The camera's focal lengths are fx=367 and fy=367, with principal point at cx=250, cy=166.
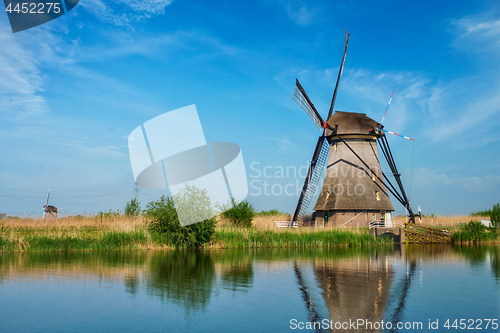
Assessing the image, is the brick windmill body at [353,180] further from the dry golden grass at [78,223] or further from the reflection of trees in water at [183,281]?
the reflection of trees in water at [183,281]

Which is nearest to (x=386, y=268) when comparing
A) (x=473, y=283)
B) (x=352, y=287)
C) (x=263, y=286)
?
(x=473, y=283)

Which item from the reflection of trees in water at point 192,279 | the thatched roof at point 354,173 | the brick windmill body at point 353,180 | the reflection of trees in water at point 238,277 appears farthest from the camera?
the thatched roof at point 354,173

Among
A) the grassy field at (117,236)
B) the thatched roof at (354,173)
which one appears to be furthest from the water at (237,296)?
the thatched roof at (354,173)

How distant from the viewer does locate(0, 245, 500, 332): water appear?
6.65 m

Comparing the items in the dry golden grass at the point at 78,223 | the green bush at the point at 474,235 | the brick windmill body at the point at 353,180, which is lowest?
the green bush at the point at 474,235

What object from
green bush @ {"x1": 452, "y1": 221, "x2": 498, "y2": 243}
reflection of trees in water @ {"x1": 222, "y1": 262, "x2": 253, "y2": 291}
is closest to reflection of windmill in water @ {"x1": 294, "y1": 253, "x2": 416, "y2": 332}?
reflection of trees in water @ {"x1": 222, "y1": 262, "x2": 253, "y2": 291}

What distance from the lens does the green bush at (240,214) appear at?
1112 inches

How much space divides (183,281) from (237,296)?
7.61ft

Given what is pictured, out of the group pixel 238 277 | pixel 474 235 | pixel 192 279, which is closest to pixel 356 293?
pixel 238 277

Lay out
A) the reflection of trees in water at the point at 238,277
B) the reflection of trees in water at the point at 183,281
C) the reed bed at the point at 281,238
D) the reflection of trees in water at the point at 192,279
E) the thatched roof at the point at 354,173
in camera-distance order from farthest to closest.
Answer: the thatched roof at the point at 354,173, the reed bed at the point at 281,238, the reflection of trees in water at the point at 238,277, the reflection of trees in water at the point at 192,279, the reflection of trees in water at the point at 183,281

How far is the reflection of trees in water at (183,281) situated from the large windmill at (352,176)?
740 inches

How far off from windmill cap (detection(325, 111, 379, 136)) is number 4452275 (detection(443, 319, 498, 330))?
84.0 ft

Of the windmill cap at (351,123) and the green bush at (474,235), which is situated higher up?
the windmill cap at (351,123)

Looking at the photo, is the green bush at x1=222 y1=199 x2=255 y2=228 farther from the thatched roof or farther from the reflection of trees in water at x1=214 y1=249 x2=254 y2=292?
the reflection of trees in water at x1=214 y1=249 x2=254 y2=292
